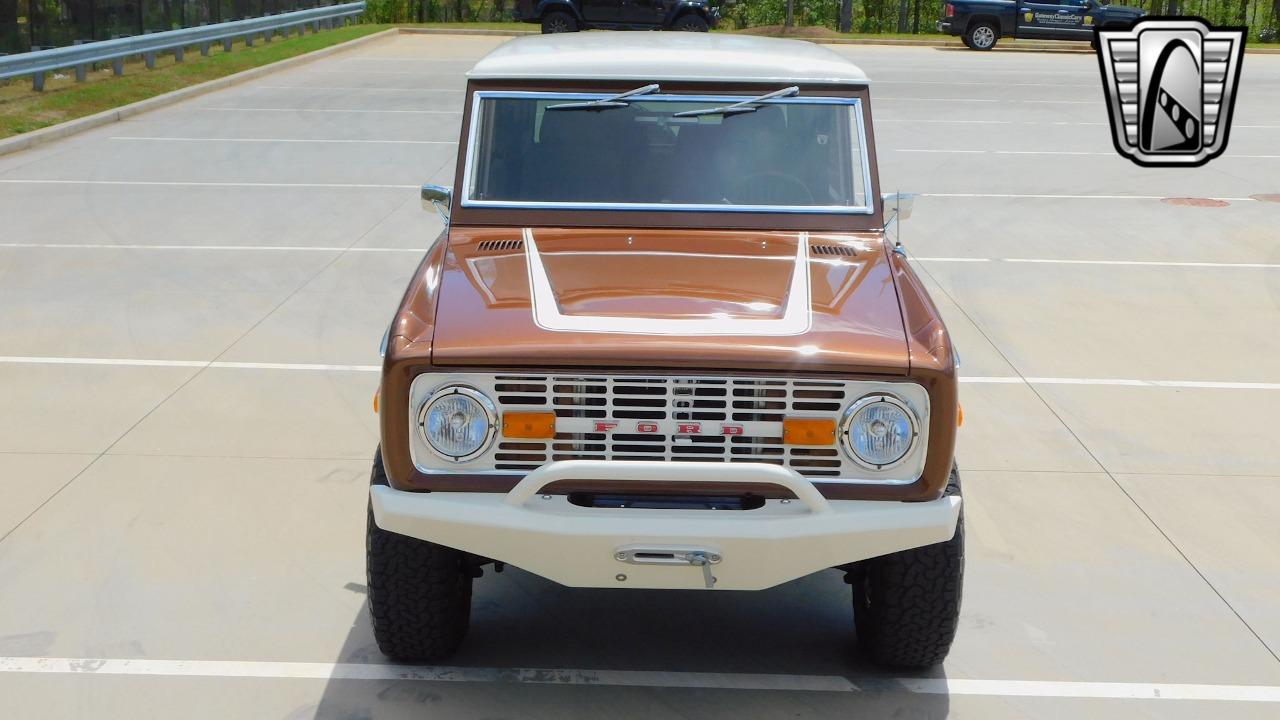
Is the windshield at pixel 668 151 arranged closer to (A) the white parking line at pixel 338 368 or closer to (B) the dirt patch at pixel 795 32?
(A) the white parking line at pixel 338 368

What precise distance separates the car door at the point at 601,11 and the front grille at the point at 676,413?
28.2m

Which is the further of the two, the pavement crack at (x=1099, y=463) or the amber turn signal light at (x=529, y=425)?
the pavement crack at (x=1099, y=463)

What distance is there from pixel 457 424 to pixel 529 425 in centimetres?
21

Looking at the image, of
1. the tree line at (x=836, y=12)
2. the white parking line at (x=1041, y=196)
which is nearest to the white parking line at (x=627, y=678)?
the white parking line at (x=1041, y=196)

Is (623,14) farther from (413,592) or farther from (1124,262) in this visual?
(413,592)

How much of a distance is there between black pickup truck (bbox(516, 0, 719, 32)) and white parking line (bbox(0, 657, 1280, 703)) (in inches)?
1080

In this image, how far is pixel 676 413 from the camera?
13.1 ft

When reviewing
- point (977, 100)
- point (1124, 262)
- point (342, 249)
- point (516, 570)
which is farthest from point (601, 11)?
point (516, 570)

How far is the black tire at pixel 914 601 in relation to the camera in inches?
170

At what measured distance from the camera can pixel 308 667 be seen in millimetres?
4586

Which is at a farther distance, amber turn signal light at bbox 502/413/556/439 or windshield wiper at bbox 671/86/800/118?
windshield wiper at bbox 671/86/800/118

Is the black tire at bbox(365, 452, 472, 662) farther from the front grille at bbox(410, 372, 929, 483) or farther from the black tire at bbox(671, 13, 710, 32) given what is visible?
the black tire at bbox(671, 13, 710, 32)

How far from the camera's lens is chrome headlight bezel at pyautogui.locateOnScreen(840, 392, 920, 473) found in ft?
13.0

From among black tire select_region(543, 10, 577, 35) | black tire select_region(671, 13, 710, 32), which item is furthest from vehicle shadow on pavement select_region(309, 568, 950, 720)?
black tire select_region(543, 10, 577, 35)
